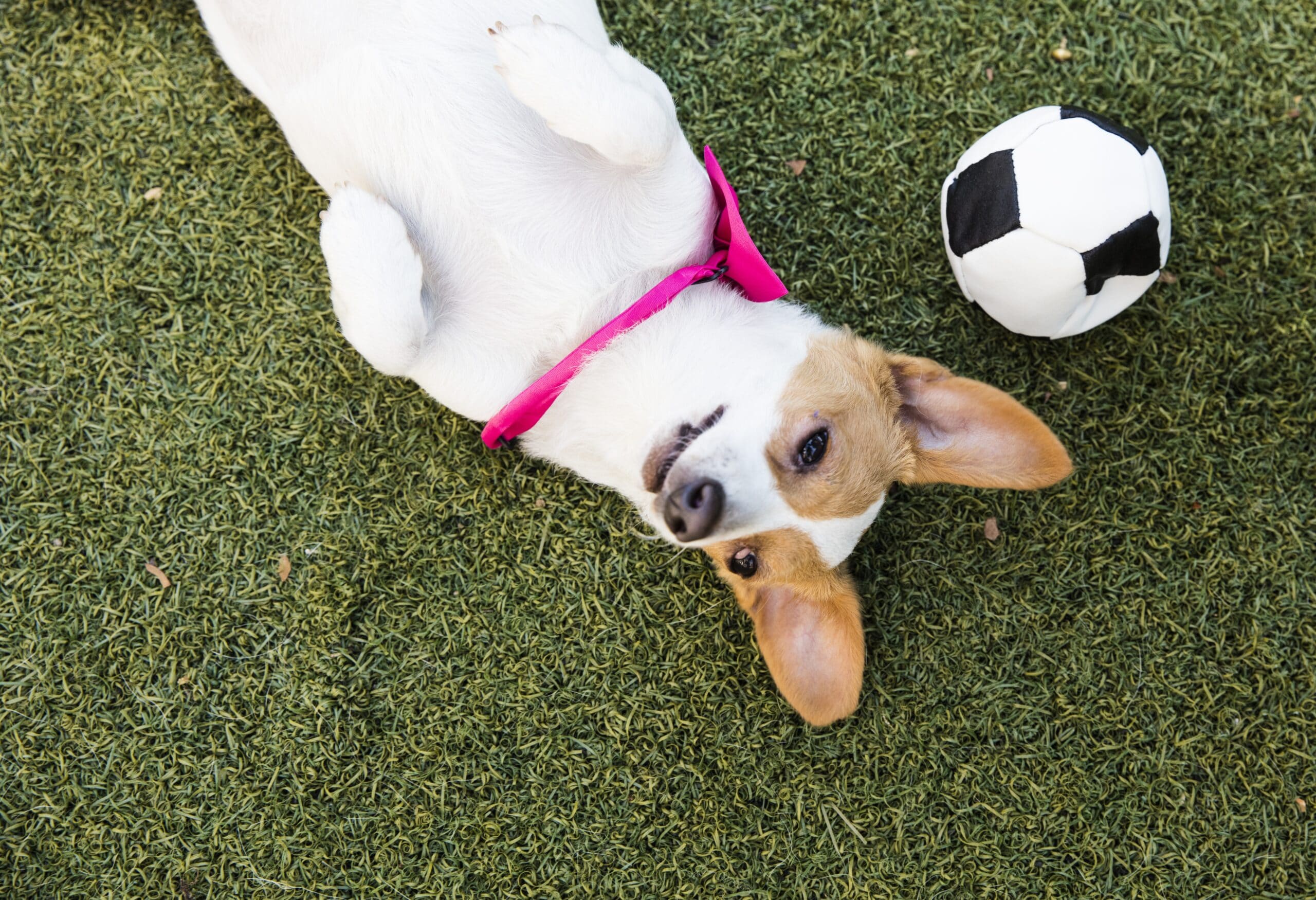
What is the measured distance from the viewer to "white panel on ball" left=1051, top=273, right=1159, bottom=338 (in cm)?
259

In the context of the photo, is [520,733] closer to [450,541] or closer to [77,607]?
[450,541]

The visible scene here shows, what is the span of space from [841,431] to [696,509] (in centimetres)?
47

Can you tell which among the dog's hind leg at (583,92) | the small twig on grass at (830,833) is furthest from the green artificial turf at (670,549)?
the dog's hind leg at (583,92)

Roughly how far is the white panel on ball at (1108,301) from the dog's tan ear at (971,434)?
0.59m

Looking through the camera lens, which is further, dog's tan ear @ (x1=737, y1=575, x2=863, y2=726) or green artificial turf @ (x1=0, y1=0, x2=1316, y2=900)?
green artificial turf @ (x1=0, y1=0, x2=1316, y2=900)

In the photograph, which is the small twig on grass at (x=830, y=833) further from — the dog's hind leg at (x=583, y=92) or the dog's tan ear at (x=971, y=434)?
the dog's hind leg at (x=583, y=92)

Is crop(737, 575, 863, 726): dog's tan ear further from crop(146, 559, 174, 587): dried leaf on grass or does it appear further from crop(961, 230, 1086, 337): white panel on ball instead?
crop(146, 559, 174, 587): dried leaf on grass

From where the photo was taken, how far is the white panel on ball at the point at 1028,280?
2.48 m

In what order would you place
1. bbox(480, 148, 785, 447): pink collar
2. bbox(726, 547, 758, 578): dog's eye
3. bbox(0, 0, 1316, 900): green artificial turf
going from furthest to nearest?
bbox(0, 0, 1316, 900): green artificial turf → bbox(726, 547, 758, 578): dog's eye → bbox(480, 148, 785, 447): pink collar

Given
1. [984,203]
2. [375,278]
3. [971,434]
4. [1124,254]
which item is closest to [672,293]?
[375,278]

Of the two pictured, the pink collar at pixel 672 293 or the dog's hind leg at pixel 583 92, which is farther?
the pink collar at pixel 672 293

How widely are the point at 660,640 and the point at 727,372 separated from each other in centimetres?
118

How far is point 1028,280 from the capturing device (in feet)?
8.35

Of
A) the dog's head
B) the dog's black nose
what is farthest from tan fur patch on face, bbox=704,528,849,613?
the dog's black nose
